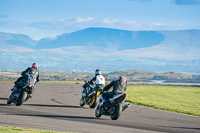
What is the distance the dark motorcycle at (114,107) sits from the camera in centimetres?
1625

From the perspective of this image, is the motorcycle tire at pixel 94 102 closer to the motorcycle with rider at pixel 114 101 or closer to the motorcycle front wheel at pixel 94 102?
the motorcycle front wheel at pixel 94 102

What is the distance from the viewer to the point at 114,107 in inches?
654

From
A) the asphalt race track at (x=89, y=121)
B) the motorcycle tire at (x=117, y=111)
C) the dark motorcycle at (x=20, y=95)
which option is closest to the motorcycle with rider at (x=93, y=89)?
the asphalt race track at (x=89, y=121)

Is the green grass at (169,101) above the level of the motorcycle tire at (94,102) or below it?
below

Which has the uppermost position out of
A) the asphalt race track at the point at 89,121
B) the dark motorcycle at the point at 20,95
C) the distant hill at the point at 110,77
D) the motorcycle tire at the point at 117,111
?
the distant hill at the point at 110,77

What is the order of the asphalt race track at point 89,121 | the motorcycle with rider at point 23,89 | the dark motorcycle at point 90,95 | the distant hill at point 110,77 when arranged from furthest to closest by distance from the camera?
the distant hill at point 110,77, the dark motorcycle at point 90,95, the motorcycle with rider at point 23,89, the asphalt race track at point 89,121

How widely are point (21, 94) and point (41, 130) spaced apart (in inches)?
309

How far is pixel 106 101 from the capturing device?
55.5 feet

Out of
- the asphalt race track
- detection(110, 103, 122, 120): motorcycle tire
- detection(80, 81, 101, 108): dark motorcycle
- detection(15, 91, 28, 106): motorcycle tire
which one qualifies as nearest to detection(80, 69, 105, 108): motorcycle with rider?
detection(80, 81, 101, 108): dark motorcycle

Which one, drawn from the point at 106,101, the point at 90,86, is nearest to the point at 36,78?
the point at 90,86

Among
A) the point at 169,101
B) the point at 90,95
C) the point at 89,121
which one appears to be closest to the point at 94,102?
the point at 90,95

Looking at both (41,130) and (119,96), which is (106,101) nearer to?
(119,96)

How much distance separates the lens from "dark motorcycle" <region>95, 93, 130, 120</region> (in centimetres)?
1625

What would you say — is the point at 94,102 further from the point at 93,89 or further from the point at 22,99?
the point at 22,99
